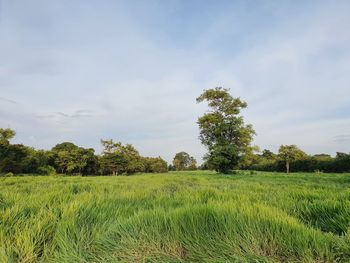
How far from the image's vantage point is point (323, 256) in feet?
5.08

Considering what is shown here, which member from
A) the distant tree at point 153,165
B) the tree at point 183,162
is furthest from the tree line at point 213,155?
the tree at point 183,162

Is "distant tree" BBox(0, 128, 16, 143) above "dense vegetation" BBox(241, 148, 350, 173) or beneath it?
above

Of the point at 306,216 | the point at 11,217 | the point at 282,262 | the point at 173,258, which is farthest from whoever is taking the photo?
the point at 306,216

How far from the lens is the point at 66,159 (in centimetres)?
5822

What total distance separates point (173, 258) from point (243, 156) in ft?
112

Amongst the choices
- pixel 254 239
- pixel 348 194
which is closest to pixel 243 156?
pixel 348 194

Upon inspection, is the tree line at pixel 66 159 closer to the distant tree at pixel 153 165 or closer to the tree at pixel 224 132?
the distant tree at pixel 153 165

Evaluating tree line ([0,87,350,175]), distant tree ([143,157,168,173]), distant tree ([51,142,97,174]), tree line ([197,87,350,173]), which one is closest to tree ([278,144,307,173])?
tree line ([0,87,350,175])

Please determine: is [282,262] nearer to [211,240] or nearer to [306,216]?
[211,240]

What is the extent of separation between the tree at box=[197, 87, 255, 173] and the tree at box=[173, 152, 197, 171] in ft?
276

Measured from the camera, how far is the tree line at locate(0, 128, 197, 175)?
150 ft

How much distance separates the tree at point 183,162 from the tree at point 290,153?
62860 mm

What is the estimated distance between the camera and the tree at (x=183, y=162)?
120500 millimetres

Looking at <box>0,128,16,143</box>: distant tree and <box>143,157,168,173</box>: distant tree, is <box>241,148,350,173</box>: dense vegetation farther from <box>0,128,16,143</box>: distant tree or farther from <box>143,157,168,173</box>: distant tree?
<box>0,128,16,143</box>: distant tree
